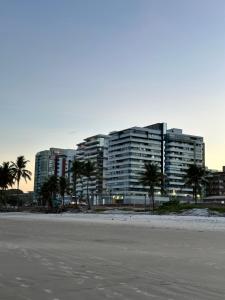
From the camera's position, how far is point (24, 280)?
30.2 ft

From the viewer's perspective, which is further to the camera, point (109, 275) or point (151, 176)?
point (151, 176)

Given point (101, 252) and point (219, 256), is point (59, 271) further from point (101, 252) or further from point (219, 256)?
point (219, 256)

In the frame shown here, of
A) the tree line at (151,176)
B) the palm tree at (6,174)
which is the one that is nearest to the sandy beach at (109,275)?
the tree line at (151,176)

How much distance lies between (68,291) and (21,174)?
13932 cm

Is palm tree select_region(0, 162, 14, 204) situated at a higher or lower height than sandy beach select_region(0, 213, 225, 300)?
higher

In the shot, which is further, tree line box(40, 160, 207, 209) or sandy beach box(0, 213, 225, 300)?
tree line box(40, 160, 207, 209)

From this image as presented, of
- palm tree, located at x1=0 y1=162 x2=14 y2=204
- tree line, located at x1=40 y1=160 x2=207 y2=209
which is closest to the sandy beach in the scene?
tree line, located at x1=40 y1=160 x2=207 y2=209

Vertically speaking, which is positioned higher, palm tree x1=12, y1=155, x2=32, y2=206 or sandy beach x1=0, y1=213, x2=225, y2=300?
palm tree x1=12, y1=155, x2=32, y2=206

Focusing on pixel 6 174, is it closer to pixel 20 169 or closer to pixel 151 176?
pixel 20 169

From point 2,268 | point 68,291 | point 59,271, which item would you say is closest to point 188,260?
point 59,271

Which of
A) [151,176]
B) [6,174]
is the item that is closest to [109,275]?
[151,176]

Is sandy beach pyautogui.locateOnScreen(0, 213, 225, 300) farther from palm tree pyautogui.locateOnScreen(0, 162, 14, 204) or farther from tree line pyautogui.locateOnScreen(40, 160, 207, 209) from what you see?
palm tree pyautogui.locateOnScreen(0, 162, 14, 204)

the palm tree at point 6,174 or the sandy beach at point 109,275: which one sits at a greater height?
the palm tree at point 6,174

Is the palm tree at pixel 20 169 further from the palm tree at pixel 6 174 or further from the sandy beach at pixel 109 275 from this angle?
the sandy beach at pixel 109 275
